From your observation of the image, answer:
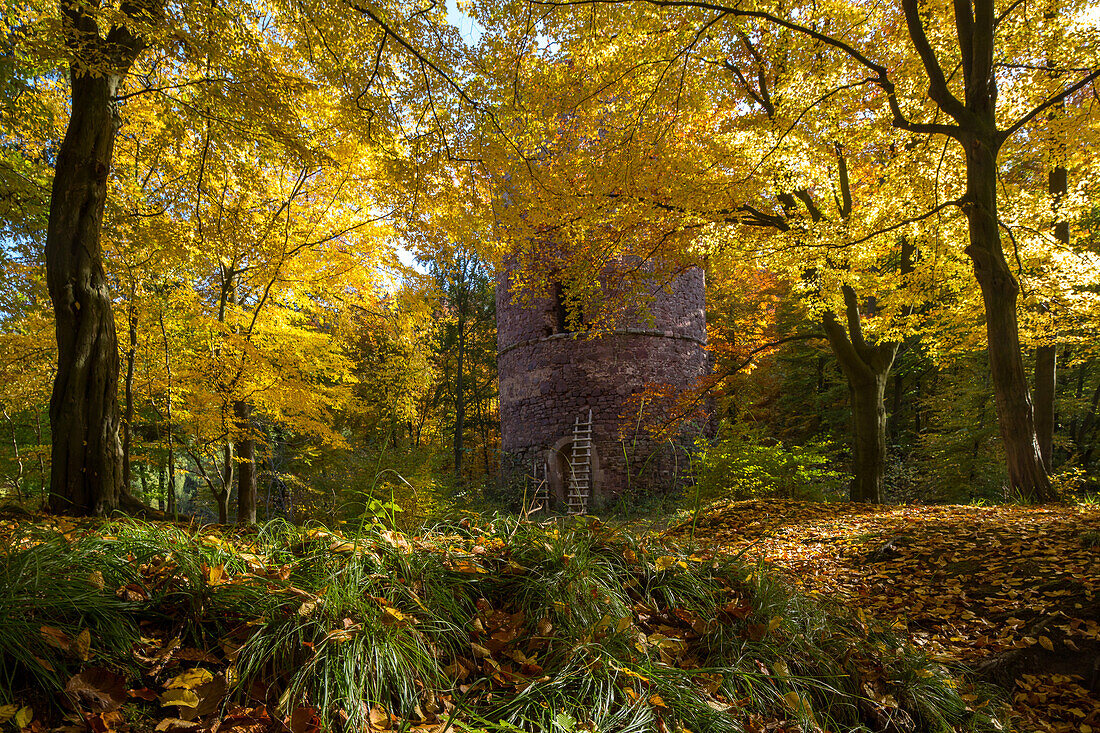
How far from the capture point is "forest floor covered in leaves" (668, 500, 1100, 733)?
2.19 meters

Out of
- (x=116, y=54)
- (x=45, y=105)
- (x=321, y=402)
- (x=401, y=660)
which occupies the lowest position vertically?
(x=401, y=660)

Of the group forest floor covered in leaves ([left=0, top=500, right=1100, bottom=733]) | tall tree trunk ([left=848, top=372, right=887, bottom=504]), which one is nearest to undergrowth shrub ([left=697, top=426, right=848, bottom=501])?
tall tree trunk ([left=848, top=372, right=887, bottom=504])

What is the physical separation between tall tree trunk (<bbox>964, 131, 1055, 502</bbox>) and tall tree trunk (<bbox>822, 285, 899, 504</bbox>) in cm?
189

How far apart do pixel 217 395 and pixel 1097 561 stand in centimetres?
840

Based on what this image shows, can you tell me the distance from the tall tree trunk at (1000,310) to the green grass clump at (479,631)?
4426mm

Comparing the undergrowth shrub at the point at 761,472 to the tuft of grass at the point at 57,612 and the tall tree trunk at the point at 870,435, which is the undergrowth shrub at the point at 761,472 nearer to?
the tall tree trunk at the point at 870,435

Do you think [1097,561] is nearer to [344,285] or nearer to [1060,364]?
[344,285]

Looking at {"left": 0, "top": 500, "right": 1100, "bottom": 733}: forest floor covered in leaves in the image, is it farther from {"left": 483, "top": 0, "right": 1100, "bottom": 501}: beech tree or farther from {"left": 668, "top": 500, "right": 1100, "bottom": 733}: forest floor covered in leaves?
{"left": 483, "top": 0, "right": 1100, "bottom": 501}: beech tree

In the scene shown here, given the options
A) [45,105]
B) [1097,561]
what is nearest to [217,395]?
[45,105]

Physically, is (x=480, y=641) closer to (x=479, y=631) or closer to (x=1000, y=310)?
(x=479, y=631)

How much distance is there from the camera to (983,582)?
3092mm

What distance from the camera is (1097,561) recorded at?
291cm

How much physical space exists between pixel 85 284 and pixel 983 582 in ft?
19.7

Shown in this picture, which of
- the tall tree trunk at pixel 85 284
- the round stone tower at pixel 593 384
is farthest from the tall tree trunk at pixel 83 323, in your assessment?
the round stone tower at pixel 593 384
